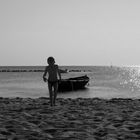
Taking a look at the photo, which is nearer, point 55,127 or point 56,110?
point 55,127

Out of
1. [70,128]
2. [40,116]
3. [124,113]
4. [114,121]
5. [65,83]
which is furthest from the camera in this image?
[65,83]

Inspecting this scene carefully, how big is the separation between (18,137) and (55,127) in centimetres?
133

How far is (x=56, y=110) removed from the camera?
11047 millimetres

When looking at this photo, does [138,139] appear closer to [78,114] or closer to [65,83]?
[78,114]

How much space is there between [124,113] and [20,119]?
131 inches

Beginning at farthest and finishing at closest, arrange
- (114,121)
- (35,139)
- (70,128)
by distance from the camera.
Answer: (114,121)
(70,128)
(35,139)

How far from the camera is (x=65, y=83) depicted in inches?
1506

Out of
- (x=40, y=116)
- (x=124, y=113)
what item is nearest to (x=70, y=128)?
(x=40, y=116)

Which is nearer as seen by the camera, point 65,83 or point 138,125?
point 138,125

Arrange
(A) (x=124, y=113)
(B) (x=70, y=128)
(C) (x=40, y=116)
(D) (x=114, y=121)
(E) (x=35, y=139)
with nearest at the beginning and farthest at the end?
1. (E) (x=35, y=139)
2. (B) (x=70, y=128)
3. (D) (x=114, y=121)
4. (C) (x=40, y=116)
5. (A) (x=124, y=113)

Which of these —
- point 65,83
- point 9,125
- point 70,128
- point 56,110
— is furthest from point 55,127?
point 65,83

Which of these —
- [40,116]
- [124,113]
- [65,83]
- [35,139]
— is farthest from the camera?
[65,83]

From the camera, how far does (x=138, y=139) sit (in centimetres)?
688

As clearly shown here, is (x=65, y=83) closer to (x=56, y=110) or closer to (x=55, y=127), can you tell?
(x=56, y=110)
